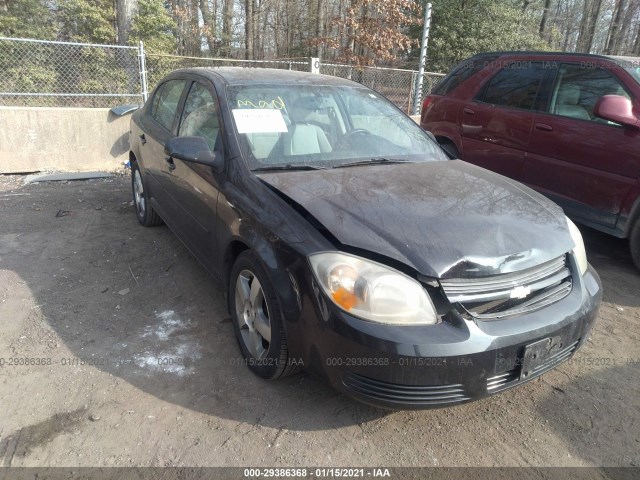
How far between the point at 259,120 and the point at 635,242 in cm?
342

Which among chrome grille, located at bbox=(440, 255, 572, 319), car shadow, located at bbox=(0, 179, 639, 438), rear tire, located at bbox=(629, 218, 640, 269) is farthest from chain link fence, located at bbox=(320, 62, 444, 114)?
chrome grille, located at bbox=(440, 255, 572, 319)

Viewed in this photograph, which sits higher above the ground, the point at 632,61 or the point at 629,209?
the point at 632,61

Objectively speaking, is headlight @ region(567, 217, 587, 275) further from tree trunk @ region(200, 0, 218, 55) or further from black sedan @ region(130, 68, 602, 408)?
tree trunk @ region(200, 0, 218, 55)

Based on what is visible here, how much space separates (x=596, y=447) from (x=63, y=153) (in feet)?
25.2

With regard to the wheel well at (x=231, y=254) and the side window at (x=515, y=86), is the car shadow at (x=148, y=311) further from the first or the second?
the side window at (x=515, y=86)

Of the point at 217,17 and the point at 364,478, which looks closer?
the point at 364,478

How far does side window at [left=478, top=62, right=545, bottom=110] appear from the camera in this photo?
4.94m

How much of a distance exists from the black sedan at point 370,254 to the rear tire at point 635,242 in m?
1.81

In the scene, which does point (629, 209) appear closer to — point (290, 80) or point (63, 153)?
point (290, 80)

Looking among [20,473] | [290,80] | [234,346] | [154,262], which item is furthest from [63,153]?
[20,473]

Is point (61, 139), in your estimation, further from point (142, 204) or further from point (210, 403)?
point (210, 403)

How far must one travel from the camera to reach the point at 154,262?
4.27 m

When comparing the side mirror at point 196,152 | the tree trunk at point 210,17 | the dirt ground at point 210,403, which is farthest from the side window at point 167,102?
the tree trunk at point 210,17

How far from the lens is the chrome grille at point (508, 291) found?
2076mm
